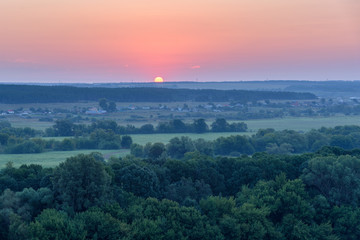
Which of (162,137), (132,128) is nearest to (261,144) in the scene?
(162,137)

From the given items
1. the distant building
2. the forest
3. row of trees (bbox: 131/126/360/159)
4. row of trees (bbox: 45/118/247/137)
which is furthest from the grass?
the distant building

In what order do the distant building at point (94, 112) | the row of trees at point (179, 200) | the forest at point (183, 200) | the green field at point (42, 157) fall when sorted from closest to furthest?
the row of trees at point (179, 200) → the forest at point (183, 200) → the green field at point (42, 157) → the distant building at point (94, 112)

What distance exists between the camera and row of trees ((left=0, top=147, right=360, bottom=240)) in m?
31.3

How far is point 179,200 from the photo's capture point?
42.6 metres

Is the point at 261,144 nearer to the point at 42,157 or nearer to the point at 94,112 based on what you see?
the point at 42,157

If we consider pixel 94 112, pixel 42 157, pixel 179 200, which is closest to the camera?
pixel 179 200

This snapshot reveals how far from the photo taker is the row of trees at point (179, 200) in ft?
103

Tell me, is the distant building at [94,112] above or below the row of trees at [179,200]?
below

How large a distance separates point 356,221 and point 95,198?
22.4 m

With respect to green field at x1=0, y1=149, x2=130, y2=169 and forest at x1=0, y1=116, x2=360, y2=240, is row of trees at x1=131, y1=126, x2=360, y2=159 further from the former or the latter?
forest at x1=0, y1=116, x2=360, y2=240

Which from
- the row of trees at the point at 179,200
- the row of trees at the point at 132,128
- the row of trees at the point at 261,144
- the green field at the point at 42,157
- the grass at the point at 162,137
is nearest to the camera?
the row of trees at the point at 179,200

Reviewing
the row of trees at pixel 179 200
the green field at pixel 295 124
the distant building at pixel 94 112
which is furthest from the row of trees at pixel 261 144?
the distant building at pixel 94 112

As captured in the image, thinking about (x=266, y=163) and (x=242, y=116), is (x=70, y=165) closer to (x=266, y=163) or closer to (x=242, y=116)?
(x=266, y=163)

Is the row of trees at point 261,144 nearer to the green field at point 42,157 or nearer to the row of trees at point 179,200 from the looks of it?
the green field at point 42,157
